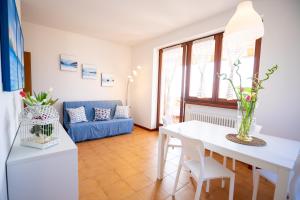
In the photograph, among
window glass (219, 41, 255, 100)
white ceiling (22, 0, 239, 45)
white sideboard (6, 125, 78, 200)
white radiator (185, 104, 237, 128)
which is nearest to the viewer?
white sideboard (6, 125, 78, 200)

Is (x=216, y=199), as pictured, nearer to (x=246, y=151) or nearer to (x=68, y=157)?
(x=246, y=151)

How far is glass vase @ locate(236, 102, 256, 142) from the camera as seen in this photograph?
1.48m

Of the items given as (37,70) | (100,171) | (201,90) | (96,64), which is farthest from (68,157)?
(96,64)

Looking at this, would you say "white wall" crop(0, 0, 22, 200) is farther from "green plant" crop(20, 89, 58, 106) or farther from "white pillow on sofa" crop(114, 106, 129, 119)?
"white pillow on sofa" crop(114, 106, 129, 119)

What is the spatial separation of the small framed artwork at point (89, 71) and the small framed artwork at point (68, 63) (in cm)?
21

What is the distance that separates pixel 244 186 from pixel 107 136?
9.41 feet

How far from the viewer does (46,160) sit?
→ 112cm

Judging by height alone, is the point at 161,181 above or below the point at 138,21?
below

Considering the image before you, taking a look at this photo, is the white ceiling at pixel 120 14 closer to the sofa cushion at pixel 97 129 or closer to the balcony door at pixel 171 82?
the balcony door at pixel 171 82

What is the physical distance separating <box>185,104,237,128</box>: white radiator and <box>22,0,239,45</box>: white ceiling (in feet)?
5.89

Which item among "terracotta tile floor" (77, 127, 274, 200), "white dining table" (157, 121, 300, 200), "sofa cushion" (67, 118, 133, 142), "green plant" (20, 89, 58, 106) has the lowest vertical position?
"terracotta tile floor" (77, 127, 274, 200)

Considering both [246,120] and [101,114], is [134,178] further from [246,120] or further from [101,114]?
[101,114]

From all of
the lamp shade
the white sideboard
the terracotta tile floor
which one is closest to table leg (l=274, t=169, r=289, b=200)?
the terracotta tile floor

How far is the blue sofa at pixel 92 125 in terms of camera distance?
3172mm
